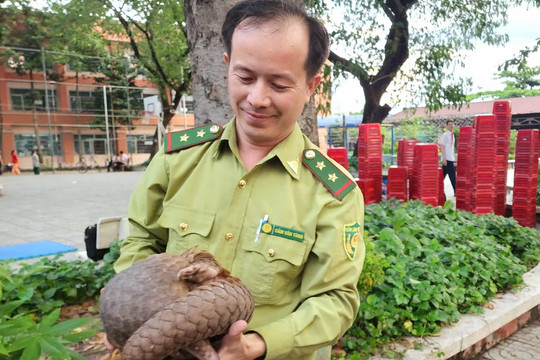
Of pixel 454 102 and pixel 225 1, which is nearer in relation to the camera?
pixel 225 1

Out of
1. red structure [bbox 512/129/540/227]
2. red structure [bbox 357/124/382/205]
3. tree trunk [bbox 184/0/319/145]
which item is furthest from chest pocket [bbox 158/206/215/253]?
red structure [bbox 512/129/540/227]

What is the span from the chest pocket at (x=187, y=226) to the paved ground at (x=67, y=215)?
9.28ft

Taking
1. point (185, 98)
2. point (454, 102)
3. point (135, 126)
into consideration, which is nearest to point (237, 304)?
point (454, 102)

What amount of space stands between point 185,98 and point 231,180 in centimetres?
3587

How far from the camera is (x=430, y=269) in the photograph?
357cm

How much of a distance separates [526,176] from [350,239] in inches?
237

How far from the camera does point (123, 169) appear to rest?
2769 cm

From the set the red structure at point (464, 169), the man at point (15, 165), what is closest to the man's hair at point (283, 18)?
the red structure at point (464, 169)

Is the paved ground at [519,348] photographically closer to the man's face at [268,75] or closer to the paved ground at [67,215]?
the paved ground at [67,215]

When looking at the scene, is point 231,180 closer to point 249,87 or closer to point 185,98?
point 249,87

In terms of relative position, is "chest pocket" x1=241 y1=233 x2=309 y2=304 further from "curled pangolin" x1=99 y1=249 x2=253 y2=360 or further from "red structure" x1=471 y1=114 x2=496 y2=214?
"red structure" x1=471 y1=114 x2=496 y2=214

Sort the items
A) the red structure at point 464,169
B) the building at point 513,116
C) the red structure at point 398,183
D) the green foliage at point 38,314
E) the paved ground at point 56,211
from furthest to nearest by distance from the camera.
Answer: the building at point 513,116, the paved ground at point 56,211, the red structure at point 464,169, the red structure at point 398,183, the green foliage at point 38,314

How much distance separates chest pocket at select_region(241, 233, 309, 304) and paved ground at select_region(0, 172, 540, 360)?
264 cm

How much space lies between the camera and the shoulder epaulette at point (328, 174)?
145 cm
